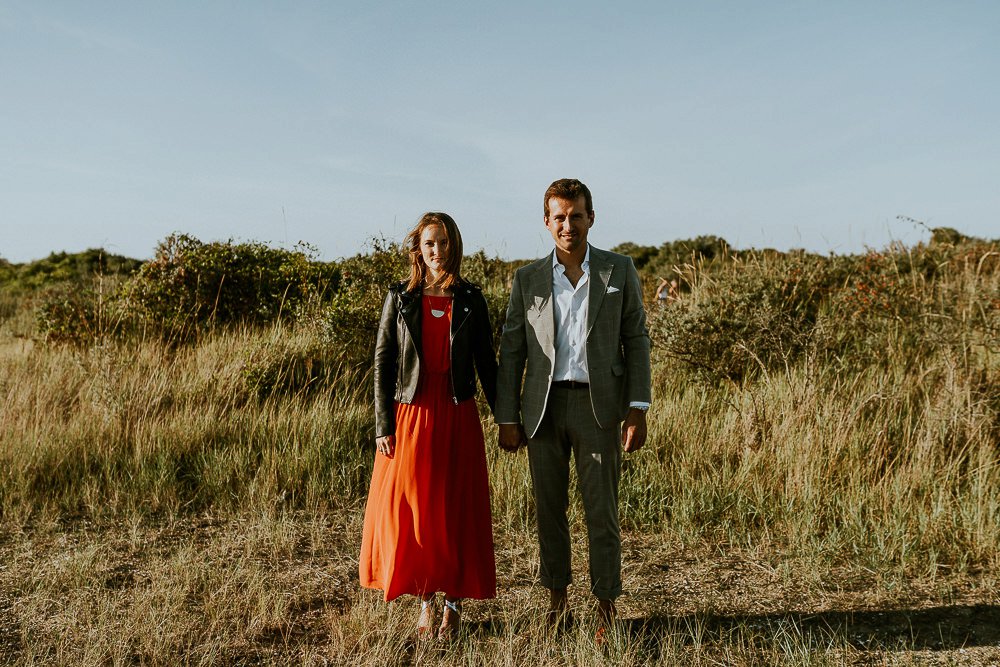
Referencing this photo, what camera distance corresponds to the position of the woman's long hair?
3.58 m

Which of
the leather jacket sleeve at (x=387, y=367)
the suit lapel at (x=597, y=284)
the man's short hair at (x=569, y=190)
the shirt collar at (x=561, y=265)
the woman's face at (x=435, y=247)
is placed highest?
the man's short hair at (x=569, y=190)

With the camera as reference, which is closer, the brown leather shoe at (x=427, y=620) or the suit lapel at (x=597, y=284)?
the suit lapel at (x=597, y=284)

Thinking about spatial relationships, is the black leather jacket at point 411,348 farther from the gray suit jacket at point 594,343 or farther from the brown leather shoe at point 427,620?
the brown leather shoe at point 427,620

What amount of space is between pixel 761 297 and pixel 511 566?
175 inches

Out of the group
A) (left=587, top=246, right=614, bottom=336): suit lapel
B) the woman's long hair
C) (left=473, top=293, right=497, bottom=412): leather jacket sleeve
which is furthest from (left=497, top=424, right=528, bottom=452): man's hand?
the woman's long hair

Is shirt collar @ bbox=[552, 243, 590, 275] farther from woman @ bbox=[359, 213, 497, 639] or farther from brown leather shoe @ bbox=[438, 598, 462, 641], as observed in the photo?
brown leather shoe @ bbox=[438, 598, 462, 641]

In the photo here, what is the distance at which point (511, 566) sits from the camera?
4.55m

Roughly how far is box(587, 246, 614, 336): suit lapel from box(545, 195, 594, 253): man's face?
0.43ft

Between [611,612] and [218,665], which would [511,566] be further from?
[218,665]

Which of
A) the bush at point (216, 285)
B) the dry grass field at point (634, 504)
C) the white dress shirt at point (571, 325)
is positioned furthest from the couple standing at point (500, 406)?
the bush at point (216, 285)

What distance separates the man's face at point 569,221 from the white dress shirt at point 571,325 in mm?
96

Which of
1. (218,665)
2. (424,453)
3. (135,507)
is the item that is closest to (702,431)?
(424,453)

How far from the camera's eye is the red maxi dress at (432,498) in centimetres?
350

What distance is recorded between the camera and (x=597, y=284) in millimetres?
3430
